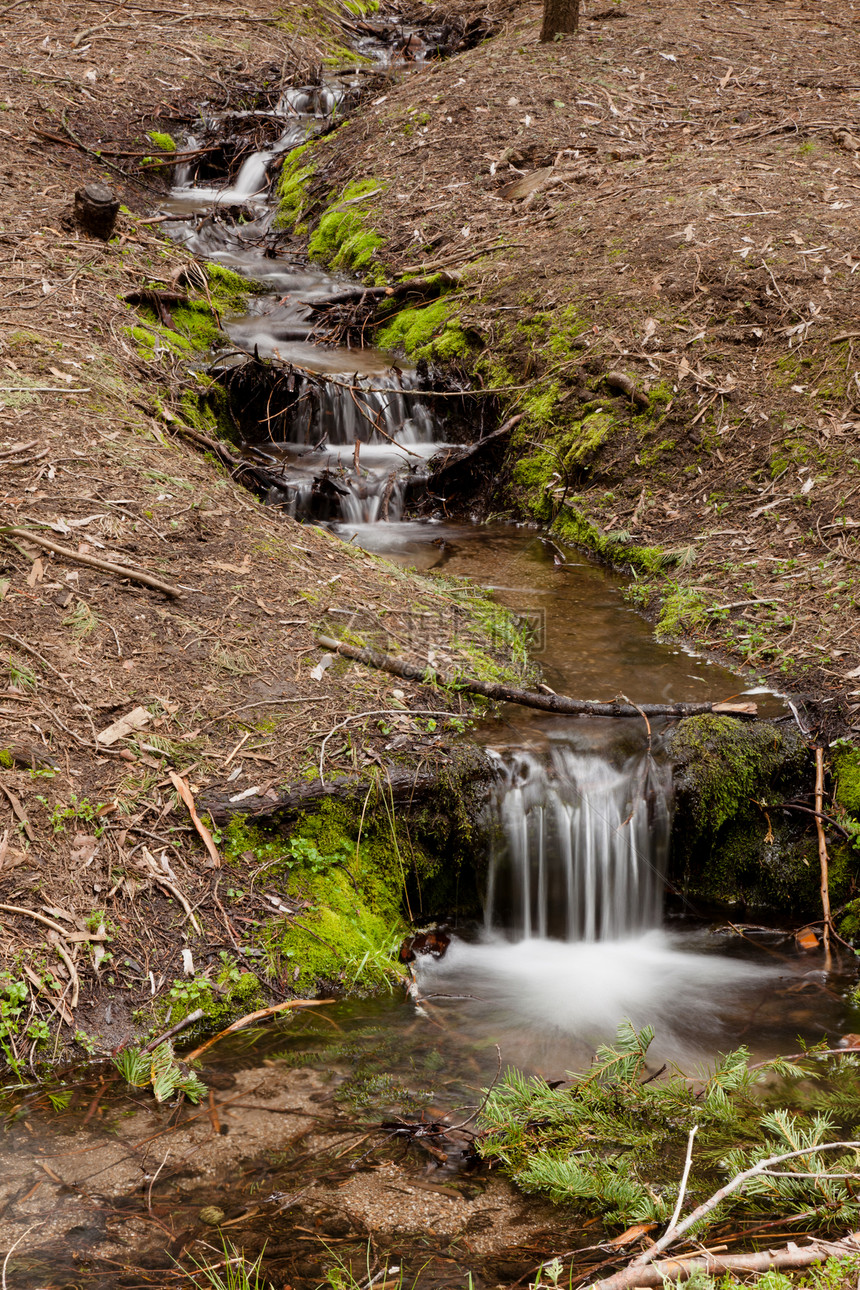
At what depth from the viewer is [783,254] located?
8117 mm

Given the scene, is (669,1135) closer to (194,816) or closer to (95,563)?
(194,816)

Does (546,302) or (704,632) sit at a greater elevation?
(546,302)

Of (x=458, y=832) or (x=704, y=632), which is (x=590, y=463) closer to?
(x=704, y=632)

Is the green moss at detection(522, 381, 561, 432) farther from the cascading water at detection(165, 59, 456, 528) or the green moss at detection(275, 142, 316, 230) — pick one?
the green moss at detection(275, 142, 316, 230)

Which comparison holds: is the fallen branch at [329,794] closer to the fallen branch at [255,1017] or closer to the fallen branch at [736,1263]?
the fallen branch at [255,1017]

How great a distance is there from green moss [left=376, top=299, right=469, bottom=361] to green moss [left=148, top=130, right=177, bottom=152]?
16.0 ft

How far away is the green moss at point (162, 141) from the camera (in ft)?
39.4

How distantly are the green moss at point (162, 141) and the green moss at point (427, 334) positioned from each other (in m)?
4.88

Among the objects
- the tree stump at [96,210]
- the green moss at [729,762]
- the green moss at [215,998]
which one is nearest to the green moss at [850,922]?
the green moss at [729,762]

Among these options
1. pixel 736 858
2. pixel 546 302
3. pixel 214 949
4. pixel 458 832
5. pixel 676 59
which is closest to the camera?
pixel 214 949

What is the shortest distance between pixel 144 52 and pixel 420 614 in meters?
11.9

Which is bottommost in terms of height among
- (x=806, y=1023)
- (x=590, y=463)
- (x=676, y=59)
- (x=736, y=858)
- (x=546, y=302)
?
(x=806, y=1023)

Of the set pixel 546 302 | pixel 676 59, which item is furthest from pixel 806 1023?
pixel 676 59

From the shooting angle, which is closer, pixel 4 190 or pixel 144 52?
pixel 4 190
